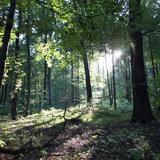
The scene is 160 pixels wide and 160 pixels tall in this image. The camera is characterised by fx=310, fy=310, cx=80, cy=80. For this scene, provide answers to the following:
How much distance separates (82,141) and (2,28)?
5812mm

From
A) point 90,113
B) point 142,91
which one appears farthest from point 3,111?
point 142,91

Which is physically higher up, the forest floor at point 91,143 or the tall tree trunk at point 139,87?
the tall tree trunk at point 139,87

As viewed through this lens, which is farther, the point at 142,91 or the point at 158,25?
the point at 158,25

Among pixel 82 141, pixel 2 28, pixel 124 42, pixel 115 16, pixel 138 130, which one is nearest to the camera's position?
pixel 115 16

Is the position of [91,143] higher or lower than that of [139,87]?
lower

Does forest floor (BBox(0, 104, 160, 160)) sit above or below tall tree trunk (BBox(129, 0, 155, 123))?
below

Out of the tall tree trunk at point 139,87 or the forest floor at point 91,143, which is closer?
the forest floor at point 91,143

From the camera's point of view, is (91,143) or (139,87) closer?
(91,143)

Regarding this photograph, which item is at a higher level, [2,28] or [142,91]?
[2,28]

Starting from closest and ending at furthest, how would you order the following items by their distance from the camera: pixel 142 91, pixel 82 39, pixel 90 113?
pixel 82 39
pixel 142 91
pixel 90 113

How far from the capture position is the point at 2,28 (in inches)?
446

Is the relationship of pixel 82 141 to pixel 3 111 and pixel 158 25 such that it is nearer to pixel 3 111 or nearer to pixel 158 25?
pixel 158 25

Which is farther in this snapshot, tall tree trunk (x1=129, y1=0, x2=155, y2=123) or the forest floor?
tall tree trunk (x1=129, y1=0, x2=155, y2=123)

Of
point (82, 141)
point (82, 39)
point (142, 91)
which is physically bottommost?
point (82, 141)
